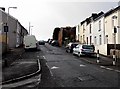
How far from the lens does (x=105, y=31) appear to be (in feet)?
144

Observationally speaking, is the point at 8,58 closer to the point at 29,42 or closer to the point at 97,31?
the point at 29,42

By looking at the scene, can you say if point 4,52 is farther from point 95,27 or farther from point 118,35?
point 95,27

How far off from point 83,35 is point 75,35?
14.5 meters

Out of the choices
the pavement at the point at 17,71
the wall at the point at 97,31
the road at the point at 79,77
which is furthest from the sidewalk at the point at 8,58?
the wall at the point at 97,31

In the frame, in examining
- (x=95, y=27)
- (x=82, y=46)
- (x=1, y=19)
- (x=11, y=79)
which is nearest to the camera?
(x=11, y=79)

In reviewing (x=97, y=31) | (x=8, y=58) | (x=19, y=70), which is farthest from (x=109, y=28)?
(x=19, y=70)

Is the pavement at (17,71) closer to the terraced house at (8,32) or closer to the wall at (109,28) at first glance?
the terraced house at (8,32)

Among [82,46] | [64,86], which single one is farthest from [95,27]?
[64,86]

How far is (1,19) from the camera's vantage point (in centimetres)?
4841

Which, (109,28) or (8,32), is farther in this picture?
(8,32)

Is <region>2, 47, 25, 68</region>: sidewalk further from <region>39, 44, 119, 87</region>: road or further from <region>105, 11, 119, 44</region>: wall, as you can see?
<region>105, 11, 119, 44</region>: wall

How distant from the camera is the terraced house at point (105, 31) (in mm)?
37969

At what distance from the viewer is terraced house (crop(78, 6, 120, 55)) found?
125 ft

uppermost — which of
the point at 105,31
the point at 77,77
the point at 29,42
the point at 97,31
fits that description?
the point at 97,31
